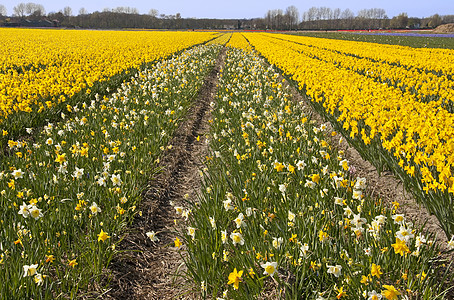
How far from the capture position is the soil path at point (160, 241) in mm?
3365

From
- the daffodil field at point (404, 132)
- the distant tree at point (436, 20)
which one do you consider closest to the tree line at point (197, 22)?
the distant tree at point (436, 20)

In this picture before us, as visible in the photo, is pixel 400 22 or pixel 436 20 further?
pixel 436 20

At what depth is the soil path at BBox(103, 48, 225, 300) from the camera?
337cm

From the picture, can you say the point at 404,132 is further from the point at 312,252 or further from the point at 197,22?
the point at 197,22

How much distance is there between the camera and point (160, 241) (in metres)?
4.17

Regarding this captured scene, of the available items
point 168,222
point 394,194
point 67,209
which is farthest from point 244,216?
point 394,194

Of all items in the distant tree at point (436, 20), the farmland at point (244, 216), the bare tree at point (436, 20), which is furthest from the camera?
the bare tree at point (436, 20)

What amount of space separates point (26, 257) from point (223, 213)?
1.91 metres

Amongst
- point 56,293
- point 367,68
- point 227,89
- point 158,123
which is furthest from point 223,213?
point 367,68

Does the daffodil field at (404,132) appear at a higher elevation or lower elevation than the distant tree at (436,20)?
lower

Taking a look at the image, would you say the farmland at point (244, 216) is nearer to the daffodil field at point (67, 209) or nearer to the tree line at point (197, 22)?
the daffodil field at point (67, 209)

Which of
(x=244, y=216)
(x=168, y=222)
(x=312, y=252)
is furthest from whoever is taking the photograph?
(x=168, y=222)

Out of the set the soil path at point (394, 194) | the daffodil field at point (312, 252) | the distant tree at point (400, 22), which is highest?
the distant tree at point (400, 22)

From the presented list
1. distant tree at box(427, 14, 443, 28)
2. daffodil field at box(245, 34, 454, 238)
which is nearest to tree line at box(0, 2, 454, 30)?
distant tree at box(427, 14, 443, 28)
